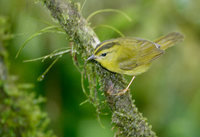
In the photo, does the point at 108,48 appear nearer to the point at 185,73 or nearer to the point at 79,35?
the point at 79,35

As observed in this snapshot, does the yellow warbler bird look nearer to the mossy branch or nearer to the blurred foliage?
the mossy branch

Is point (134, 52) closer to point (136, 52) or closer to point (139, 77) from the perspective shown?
point (136, 52)

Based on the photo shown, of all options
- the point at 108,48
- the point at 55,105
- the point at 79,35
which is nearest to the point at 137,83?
the point at 55,105

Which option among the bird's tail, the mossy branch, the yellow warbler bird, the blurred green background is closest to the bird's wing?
the yellow warbler bird

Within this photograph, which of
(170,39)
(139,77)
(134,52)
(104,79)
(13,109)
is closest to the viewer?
(104,79)

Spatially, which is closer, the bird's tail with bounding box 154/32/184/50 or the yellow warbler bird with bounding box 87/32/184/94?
the yellow warbler bird with bounding box 87/32/184/94

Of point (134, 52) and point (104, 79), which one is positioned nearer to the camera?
point (104, 79)

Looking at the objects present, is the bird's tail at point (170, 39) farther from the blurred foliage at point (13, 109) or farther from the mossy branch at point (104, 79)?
the blurred foliage at point (13, 109)

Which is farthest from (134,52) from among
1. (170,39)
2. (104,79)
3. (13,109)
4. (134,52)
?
(13,109)
